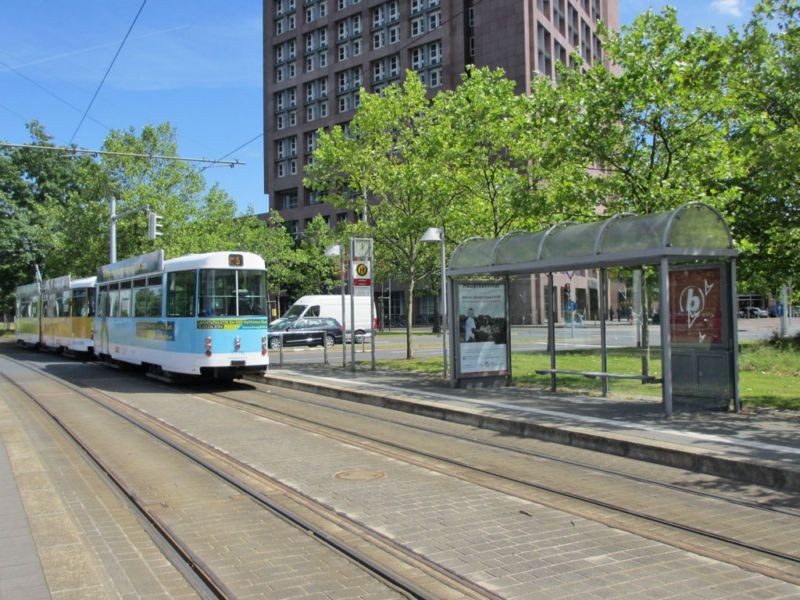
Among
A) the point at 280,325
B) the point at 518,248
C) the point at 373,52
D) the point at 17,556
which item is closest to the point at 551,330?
the point at 518,248

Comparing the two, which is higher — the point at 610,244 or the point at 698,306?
the point at 610,244

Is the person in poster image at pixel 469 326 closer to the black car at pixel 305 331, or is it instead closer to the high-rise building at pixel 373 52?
the black car at pixel 305 331

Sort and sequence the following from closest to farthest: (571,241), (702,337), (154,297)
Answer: (702,337) → (571,241) → (154,297)

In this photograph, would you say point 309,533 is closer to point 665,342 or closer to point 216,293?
point 665,342

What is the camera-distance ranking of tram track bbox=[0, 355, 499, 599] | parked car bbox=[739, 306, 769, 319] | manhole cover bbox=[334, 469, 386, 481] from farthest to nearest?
parked car bbox=[739, 306, 769, 319] < manhole cover bbox=[334, 469, 386, 481] < tram track bbox=[0, 355, 499, 599]

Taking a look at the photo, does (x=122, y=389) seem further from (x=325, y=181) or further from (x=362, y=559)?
(x=362, y=559)

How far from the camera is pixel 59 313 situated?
3056cm

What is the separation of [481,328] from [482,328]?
0.03 m

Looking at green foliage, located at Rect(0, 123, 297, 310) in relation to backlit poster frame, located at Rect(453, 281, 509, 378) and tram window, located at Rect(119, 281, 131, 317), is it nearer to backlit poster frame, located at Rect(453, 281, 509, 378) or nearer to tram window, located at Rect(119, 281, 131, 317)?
tram window, located at Rect(119, 281, 131, 317)

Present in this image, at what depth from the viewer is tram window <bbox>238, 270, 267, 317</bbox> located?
16.9 m

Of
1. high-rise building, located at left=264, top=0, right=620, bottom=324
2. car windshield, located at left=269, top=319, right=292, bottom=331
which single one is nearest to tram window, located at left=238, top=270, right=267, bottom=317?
car windshield, located at left=269, top=319, right=292, bottom=331

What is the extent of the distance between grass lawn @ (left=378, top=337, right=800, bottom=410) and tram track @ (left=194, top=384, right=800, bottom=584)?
5671mm

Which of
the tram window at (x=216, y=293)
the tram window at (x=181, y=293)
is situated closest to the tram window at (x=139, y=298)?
the tram window at (x=181, y=293)

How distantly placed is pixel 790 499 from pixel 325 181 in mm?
19501
